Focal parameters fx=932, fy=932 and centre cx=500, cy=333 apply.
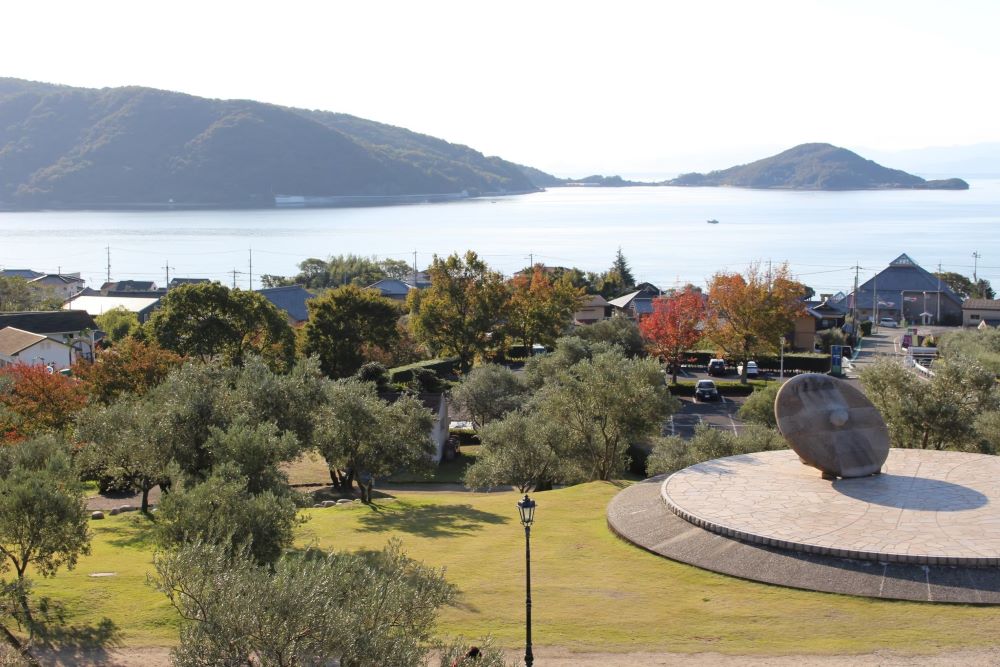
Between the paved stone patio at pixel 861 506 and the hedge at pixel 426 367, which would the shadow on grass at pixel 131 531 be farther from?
the hedge at pixel 426 367

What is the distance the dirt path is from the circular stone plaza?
2.66 meters

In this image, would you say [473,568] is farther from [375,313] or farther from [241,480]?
[375,313]

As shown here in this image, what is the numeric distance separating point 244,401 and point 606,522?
39.3ft

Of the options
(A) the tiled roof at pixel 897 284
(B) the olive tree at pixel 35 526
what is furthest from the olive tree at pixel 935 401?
(A) the tiled roof at pixel 897 284

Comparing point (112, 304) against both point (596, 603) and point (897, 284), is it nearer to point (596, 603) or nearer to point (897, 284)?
point (596, 603)

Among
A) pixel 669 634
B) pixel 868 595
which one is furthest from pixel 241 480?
pixel 868 595

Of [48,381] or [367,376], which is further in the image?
[367,376]

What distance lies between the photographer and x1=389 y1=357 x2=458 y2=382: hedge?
5550 centimetres

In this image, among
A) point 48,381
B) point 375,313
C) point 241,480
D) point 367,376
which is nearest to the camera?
point 241,480

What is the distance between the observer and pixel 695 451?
3334cm

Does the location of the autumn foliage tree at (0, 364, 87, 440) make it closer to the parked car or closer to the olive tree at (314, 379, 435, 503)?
the olive tree at (314, 379, 435, 503)

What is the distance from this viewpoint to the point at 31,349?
63.9m

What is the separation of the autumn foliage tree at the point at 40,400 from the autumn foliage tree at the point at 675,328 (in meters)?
36.6

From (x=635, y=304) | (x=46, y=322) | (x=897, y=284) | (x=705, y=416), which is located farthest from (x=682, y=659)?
(x=897, y=284)
